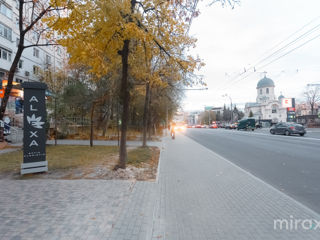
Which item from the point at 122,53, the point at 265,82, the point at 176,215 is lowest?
the point at 176,215

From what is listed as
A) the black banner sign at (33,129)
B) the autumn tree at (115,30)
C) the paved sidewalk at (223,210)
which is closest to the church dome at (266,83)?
the autumn tree at (115,30)

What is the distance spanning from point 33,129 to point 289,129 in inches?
1011

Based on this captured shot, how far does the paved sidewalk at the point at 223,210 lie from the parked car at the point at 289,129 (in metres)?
20.6

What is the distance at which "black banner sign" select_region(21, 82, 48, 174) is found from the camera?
593 centimetres

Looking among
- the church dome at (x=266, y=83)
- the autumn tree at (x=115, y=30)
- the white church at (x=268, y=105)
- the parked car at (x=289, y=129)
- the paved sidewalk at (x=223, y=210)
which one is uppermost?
the church dome at (x=266, y=83)

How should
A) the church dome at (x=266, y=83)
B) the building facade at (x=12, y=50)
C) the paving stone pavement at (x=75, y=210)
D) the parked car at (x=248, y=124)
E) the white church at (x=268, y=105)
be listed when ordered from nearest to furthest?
the paving stone pavement at (x=75, y=210)
the building facade at (x=12, y=50)
the parked car at (x=248, y=124)
the white church at (x=268, y=105)
the church dome at (x=266, y=83)

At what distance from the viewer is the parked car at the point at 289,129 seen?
2165 cm

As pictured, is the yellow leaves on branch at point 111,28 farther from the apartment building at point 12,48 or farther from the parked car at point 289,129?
the parked car at point 289,129

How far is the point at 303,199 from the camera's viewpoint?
431 cm

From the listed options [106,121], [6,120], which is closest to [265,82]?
[106,121]

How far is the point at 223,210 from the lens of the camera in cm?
376

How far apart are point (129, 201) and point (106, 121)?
1824 centimetres

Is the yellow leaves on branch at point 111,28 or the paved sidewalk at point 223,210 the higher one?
the yellow leaves on branch at point 111,28

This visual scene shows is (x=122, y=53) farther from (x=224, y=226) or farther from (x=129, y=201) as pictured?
(x=224, y=226)
